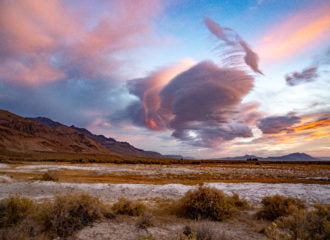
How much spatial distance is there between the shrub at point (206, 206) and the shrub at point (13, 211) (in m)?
6.31

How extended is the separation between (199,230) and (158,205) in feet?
17.4

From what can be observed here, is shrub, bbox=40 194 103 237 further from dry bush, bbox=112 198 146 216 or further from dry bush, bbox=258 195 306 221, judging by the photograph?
dry bush, bbox=258 195 306 221

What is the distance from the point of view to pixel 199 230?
6547mm

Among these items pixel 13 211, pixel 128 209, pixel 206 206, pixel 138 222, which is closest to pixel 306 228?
pixel 206 206

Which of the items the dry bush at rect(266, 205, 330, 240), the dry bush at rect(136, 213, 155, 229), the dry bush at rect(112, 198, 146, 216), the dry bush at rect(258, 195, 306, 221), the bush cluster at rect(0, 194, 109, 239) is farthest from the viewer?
the dry bush at rect(112, 198, 146, 216)

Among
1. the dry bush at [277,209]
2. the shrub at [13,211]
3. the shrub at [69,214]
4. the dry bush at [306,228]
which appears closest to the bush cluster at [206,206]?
the dry bush at [277,209]

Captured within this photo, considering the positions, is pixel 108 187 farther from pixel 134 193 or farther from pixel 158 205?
pixel 158 205

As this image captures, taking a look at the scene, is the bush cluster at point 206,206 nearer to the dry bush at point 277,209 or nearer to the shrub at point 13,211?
the dry bush at point 277,209

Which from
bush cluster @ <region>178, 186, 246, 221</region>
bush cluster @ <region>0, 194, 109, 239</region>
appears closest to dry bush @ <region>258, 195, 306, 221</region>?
bush cluster @ <region>178, 186, 246, 221</region>

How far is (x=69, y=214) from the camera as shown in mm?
7480

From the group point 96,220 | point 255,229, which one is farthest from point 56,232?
point 255,229

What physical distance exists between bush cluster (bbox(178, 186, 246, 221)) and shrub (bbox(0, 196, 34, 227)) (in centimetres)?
627

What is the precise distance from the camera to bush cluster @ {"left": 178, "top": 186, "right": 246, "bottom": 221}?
29.8 feet

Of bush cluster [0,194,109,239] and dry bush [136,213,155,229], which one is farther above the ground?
bush cluster [0,194,109,239]
